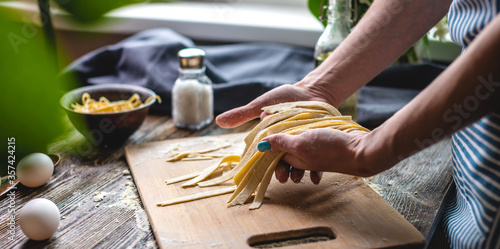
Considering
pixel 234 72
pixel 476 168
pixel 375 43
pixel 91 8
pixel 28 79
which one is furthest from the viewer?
pixel 234 72

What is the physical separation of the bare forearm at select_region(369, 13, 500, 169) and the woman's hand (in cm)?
8

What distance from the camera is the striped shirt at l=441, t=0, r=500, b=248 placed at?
842 mm

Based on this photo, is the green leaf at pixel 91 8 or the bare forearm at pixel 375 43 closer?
the green leaf at pixel 91 8

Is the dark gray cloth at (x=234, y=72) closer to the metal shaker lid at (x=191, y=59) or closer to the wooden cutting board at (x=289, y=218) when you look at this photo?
the metal shaker lid at (x=191, y=59)

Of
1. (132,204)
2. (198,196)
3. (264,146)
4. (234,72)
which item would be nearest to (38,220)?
(132,204)

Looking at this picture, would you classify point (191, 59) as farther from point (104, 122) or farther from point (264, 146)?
point (264, 146)

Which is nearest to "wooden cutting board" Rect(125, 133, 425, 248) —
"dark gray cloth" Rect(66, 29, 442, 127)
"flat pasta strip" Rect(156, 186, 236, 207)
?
"flat pasta strip" Rect(156, 186, 236, 207)

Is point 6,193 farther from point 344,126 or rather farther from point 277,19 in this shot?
point 277,19

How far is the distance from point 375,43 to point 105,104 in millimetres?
895

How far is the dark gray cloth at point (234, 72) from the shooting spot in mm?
1757

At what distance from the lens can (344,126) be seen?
42.8 inches

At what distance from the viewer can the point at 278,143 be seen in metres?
1.04

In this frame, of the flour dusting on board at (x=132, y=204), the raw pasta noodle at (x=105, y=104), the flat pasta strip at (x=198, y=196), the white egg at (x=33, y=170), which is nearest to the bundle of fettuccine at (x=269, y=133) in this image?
the flat pasta strip at (x=198, y=196)

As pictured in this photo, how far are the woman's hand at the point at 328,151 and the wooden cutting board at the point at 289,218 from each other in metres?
0.10
